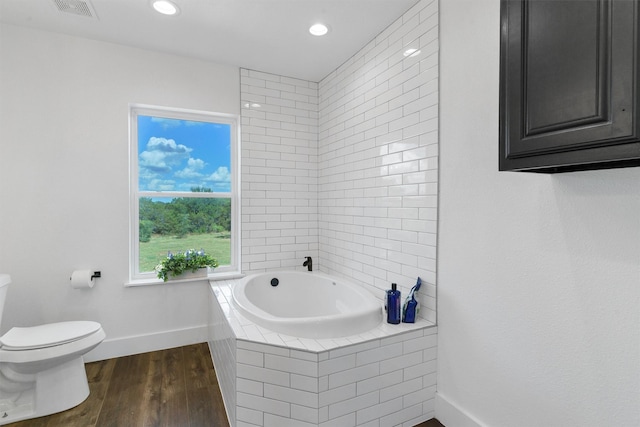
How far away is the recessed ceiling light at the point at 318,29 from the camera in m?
2.33

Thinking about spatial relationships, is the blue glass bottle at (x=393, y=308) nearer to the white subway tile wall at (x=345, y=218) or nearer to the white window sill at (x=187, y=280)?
the white subway tile wall at (x=345, y=218)

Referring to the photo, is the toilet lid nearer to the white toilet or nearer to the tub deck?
the white toilet

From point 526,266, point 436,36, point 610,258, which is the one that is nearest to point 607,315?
point 610,258

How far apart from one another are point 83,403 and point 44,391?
0.23 metres

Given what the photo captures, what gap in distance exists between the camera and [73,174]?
252 cm

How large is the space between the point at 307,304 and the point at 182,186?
160 centimetres

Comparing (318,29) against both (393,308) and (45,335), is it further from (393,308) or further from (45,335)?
(45,335)

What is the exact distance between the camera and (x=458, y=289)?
184cm

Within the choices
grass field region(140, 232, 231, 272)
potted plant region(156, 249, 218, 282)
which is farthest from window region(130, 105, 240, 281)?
potted plant region(156, 249, 218, 282)

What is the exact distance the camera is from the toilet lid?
192 centimetres

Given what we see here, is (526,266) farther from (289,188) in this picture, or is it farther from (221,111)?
(221,111)

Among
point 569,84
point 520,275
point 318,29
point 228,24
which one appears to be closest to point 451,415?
point 520,275

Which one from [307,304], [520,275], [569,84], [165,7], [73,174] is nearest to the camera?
[569,84]

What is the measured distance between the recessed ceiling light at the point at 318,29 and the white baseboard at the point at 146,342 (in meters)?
2.67
